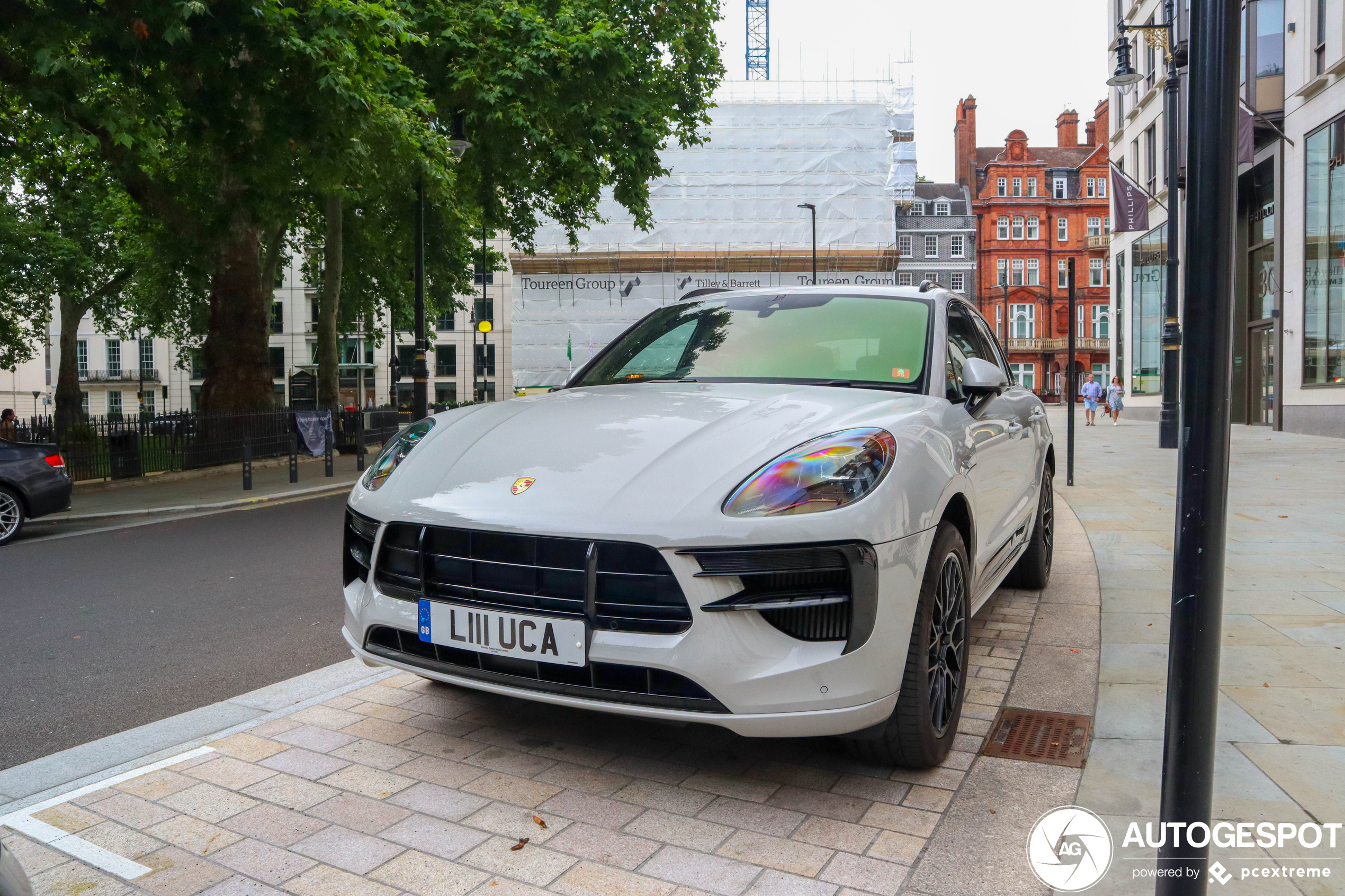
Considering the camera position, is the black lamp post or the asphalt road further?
the black lamp post

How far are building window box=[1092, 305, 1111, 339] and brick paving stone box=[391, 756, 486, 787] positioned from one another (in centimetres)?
7816

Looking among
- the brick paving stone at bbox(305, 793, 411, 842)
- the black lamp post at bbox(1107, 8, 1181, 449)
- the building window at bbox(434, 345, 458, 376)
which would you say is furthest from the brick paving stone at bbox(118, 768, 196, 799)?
the building window at bbox(434, 345, 458, 376)

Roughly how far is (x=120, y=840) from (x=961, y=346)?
3623 mm

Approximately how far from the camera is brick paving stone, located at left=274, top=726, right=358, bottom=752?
3.42 meters

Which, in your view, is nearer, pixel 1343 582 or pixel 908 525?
pixel 908 525

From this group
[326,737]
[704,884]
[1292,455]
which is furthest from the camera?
[1292,455]

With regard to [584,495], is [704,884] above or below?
below

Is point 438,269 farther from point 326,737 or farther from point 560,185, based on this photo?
point 326,737

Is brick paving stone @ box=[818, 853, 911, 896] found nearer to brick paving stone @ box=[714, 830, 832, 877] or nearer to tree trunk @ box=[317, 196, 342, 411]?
brick paving stone @ box=[714, 830, 832, 877]

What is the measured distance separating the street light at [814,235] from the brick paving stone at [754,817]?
123ft

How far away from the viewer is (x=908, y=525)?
9.39 feet

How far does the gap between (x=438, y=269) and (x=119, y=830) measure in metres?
27.1

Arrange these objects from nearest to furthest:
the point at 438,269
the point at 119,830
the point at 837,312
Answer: the point at 119,830 → the point at 837,312 → the point at 438,269

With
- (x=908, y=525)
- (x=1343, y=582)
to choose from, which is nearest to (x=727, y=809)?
(x=908, y=525)
